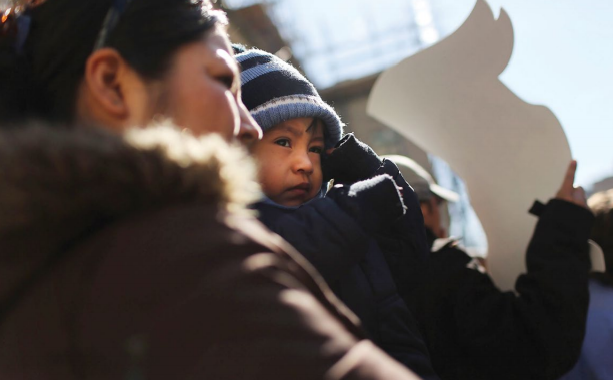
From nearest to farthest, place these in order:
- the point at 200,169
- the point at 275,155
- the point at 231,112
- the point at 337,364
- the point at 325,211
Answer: the point at 337,364, the point at 200,169, the point at 231,112, the point at 325,211, the point at 275,155

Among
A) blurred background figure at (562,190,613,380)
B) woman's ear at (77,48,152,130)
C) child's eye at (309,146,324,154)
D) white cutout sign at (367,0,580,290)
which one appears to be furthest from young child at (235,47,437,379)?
blurred background figure at (562,190,613,380)

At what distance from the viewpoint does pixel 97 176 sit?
2.00ft

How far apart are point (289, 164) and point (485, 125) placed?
0.63 m

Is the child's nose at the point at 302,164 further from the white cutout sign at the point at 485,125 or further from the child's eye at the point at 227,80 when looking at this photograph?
the child's eye at the point at 227,80

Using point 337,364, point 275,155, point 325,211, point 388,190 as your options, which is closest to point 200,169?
point 337,364

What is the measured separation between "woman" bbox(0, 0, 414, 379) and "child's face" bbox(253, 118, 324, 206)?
2.60ft

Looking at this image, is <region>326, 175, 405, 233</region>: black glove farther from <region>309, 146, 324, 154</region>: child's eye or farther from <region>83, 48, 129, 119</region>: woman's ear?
<region>83, 48, 129, 119</region>: woman's ear

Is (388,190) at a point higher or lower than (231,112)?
lower

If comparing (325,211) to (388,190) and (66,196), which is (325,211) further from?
(66,196)

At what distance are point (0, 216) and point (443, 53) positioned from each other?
1.41 metres

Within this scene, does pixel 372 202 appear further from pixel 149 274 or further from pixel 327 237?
pixel 149 274

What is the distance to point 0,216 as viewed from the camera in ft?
1.91

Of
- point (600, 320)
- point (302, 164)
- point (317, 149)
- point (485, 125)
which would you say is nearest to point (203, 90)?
point (302, 164)

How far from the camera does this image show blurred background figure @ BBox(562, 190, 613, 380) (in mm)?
1818
